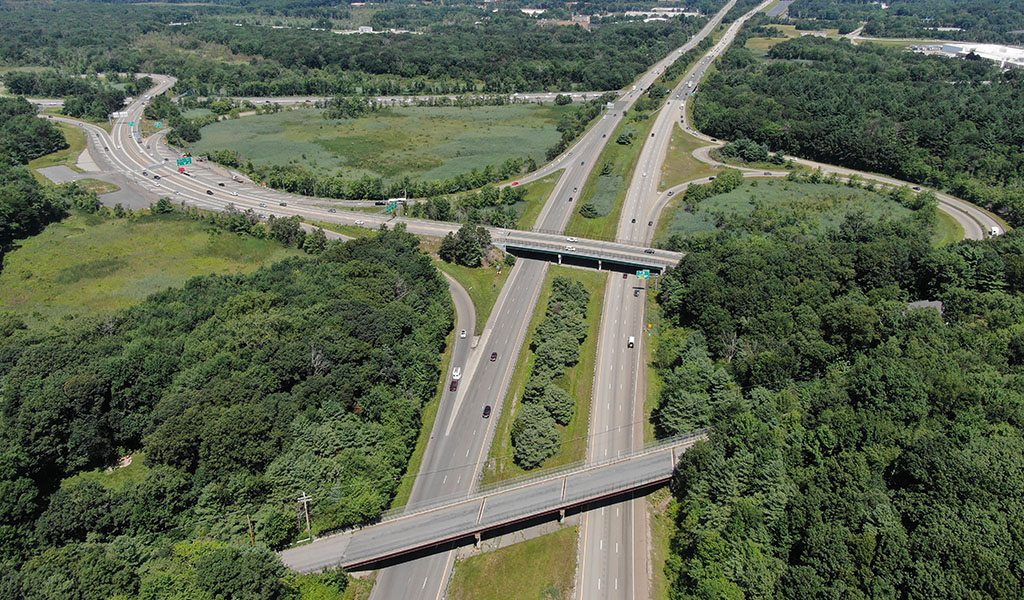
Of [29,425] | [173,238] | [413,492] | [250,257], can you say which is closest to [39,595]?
[29,425]

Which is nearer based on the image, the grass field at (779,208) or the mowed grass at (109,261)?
the mowed grass at (109,261)

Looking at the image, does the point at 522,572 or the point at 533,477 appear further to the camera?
the point at 533,477

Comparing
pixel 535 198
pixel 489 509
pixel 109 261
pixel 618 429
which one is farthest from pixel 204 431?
pixel 535 198

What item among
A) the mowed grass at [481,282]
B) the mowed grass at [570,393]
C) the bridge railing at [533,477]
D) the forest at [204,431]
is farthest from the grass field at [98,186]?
the bridge railing at [533,477]

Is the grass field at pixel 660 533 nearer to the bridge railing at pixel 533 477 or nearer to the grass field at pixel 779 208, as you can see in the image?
the bridge railing at pixel 533 477

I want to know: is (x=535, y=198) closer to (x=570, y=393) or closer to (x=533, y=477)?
(x=570, y=393)
